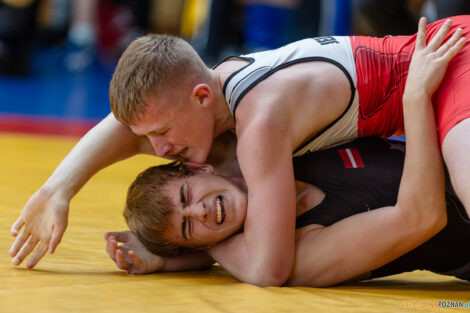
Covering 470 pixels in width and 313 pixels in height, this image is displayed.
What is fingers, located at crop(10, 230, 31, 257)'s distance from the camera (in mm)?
2289

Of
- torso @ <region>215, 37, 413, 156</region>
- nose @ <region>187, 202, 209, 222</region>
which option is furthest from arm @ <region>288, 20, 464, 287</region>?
nose @ <region>187, 202, 209, 222</region>

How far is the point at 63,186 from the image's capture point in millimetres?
2387

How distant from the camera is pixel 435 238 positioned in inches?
90.0

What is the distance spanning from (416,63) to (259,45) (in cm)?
520

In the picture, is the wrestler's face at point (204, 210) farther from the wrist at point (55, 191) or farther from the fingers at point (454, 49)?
the fingers at point (454, 49)

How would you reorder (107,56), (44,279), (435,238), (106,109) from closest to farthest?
(44,279)
(435,238)
(106,109)
(107,56)

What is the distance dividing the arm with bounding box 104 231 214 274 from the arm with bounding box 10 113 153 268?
162 millimetres

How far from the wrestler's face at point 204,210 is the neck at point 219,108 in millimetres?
212

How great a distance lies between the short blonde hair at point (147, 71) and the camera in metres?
2.21

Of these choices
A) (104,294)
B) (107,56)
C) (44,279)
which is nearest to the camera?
(104,294)

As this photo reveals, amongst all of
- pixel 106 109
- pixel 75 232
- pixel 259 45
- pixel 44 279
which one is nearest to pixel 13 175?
pixel 75 232

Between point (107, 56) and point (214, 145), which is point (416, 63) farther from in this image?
point (107, 56)

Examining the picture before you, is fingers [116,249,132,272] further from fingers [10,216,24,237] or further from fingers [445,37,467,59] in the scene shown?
fingers [445,37,467,59]

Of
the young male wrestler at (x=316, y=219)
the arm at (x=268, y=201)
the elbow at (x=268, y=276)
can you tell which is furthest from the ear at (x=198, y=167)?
the elbow at (x=268, y=276)
